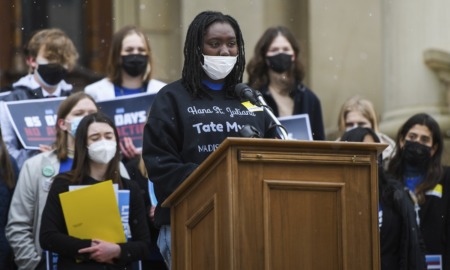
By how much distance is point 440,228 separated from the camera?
1195 cm

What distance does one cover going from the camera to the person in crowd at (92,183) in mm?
10539

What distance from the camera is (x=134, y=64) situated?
488 inches

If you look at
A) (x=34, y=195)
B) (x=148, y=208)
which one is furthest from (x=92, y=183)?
(x=148, y=208)

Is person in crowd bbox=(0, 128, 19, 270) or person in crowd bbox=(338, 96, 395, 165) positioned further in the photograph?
person in crowd bbox=(338, 96, 395, 165)

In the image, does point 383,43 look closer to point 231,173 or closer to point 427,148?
point 427,148

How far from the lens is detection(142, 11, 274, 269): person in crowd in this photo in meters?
9.11

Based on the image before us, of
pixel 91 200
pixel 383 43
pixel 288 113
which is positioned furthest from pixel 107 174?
pixel 383 43

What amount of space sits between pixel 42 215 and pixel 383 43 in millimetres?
6338

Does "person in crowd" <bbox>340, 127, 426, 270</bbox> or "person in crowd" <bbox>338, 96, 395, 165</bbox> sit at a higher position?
"person in crowd" <bbox>338, 96, 395, 165</bbox>

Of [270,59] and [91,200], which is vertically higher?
[270,59]

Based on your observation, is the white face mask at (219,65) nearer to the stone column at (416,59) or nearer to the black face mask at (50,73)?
the black face mask at (50,73)

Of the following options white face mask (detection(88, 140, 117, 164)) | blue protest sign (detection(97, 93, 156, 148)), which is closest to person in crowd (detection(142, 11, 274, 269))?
white face mask (detection(88, 140, 117, 164))

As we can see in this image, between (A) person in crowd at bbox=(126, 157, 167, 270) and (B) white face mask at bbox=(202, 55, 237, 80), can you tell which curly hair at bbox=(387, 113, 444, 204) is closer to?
(A) person in crowd at bbox=(126, 157, 167, 270)

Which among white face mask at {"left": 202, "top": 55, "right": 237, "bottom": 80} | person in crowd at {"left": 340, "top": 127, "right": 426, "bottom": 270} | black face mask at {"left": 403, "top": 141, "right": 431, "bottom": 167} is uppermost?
white face mask at {"left": 202, "top": 55, "right": 237, "bottom": 80}
